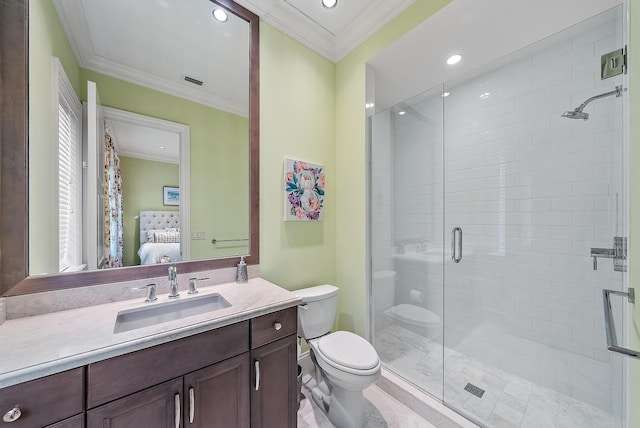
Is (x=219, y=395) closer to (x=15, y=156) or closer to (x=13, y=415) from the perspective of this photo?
(x=13, y=415)

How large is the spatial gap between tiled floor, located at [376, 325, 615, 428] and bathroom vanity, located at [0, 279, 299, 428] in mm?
1074

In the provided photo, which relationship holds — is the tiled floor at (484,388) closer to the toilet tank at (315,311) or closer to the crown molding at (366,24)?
the toilet tank at (315,311)

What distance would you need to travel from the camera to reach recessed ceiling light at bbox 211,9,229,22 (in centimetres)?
157

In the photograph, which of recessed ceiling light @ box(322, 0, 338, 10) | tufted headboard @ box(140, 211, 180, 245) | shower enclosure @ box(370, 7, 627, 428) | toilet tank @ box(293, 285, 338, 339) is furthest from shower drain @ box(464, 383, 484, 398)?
recessed ceiling light @ box(322, 0, 338, 10)

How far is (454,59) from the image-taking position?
74.3 inches

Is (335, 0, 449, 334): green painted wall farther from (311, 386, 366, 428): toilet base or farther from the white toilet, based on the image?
(311, 386, 366, 428): toilet base

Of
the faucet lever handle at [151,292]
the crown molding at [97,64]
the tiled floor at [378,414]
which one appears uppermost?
the crown molding at [97,64]

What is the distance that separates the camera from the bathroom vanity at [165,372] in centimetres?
71

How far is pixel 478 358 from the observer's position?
209 cm

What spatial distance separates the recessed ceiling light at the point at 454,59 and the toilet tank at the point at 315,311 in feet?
6.52

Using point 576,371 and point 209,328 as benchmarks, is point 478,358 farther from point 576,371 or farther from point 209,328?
point 209,328

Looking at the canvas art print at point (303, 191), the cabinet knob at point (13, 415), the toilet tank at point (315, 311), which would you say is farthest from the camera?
the canvas art print at point (303, 191)

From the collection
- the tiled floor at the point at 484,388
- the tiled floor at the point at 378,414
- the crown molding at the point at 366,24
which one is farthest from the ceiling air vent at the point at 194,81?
the tiled floor at the point at 484,388

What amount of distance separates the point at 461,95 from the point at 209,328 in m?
2.60
